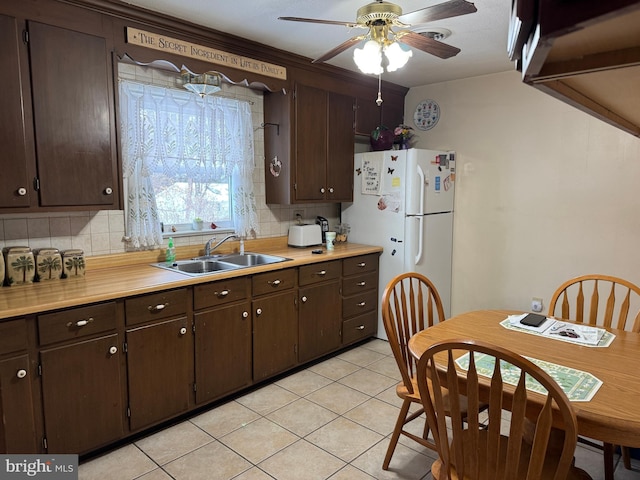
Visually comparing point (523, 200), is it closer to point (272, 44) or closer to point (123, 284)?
point (272, 44)

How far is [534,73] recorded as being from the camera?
1.74 feet

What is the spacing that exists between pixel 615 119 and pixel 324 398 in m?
2.42

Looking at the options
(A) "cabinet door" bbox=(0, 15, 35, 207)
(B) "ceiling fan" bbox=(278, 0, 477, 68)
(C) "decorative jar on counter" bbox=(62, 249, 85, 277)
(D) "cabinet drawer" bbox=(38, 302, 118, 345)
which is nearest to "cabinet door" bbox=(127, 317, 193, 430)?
(D) "cabinet drawer" bbox=(38, 302, 118, 345)

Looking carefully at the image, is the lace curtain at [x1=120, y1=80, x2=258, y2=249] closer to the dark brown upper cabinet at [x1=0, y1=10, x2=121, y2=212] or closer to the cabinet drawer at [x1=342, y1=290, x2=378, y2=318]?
the dark brown upper cabinet at [x1=0, y1=10, x2=121, y2=212]

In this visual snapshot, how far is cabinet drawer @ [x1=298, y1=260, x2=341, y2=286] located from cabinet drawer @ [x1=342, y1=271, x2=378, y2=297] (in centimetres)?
15

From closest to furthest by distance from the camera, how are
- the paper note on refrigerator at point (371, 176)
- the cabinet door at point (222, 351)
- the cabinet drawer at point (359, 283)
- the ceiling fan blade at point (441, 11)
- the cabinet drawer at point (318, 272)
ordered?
1. the ceiling fan blade at point (441, 11)
2. the cabinet door at point (222, 351)
3. the cabinet drawer at point (318, 272)
4. the cabinet drawer at point (359, 283)
5. the paper note on refrigerator at point (371, 176)

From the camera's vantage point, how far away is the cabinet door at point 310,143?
11.6ft

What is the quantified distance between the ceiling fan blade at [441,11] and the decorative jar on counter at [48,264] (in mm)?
2202

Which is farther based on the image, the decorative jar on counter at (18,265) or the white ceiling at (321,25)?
the white ceiling at (321,25)

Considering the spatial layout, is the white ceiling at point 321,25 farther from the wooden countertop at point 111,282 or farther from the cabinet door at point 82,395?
the cabinet door at point 82,395

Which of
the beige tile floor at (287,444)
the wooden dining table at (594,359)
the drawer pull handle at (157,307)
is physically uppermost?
the drawer pull handle at (157,307)

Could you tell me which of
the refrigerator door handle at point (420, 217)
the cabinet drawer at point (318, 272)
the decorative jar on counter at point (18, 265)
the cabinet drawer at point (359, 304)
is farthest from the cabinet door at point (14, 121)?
the refrigerator door handle at point (420, 217)

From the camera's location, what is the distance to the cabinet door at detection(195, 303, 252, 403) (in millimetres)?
2621

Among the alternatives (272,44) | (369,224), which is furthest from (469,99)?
(272,44)
